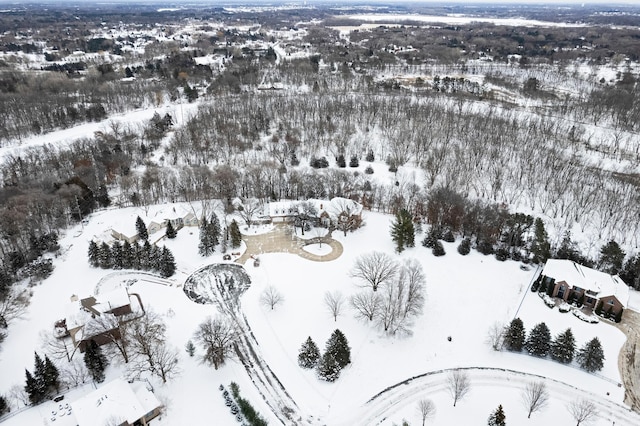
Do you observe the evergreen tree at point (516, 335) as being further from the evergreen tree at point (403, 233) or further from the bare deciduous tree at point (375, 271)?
the evergreen tree at point (403, 233)

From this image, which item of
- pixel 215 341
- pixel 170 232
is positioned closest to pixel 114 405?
pixel 215 341

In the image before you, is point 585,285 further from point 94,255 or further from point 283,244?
point 94,255

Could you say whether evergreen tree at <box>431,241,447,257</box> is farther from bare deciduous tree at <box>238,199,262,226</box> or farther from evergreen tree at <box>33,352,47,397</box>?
evergreen tree at <box>33,352,47,397</box>

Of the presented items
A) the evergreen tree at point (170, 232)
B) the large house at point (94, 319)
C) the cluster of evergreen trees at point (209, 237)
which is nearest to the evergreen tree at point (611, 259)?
the cluster of evergreen trees at point (209, 237)

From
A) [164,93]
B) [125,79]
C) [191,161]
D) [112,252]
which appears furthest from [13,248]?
[125,79]

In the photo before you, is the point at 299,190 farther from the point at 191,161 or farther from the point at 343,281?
the point at 191,161
